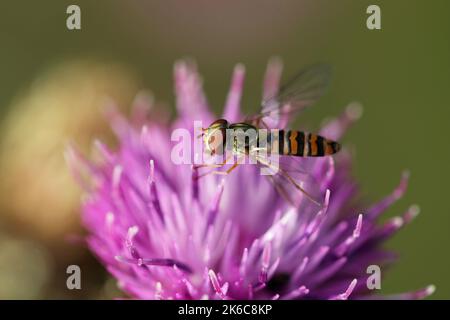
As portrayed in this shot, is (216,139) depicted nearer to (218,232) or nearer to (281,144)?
(281,144)

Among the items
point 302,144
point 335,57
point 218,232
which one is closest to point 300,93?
point 302,144

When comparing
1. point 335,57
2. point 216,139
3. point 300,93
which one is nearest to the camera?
point 216,139

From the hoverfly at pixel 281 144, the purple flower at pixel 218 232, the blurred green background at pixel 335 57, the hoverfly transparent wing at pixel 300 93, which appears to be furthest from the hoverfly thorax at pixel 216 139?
the blurred green background at pixel 335 57

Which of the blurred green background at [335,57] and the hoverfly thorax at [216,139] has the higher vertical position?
the blurred green background at [335,57]

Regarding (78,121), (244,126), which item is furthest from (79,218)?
(244,126)

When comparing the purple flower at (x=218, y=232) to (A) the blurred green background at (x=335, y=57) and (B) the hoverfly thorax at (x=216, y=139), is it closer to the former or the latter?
(B) the hoverfly thorax at (x=216, y=139)

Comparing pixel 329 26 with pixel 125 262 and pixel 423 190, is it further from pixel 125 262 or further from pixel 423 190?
pixel 125 262

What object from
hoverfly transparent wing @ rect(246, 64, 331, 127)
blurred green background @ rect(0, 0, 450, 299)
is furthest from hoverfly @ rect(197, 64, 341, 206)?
blurred green background @ rect(0, 0, 450, 299)
